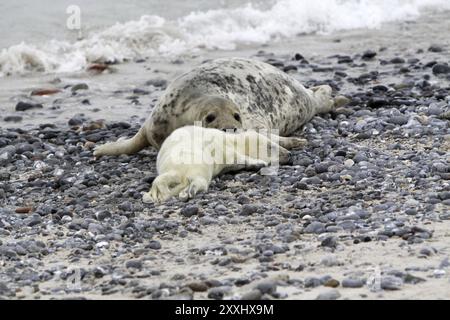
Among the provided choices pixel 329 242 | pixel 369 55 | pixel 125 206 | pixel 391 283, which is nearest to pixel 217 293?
pixel 391 283

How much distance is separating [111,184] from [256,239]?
202 cm

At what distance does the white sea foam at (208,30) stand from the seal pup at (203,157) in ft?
21.1

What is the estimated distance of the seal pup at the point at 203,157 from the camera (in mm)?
6660

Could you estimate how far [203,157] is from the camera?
6.86 meters

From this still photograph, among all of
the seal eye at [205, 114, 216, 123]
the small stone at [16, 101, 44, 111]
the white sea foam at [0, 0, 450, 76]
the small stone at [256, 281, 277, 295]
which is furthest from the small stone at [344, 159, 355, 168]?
the white sea foam at [0, 0, 450, 76]

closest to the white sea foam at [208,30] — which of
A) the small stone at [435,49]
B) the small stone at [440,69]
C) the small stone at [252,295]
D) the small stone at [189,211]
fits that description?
the small stone at [435,49]

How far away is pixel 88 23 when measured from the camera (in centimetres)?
1606

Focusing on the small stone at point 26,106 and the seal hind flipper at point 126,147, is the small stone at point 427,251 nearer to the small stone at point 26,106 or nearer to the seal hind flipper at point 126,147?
the seal hind flipper at point 126,147

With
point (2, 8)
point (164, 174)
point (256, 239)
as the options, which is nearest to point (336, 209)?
point (256, 239)

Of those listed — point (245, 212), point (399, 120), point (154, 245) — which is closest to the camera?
point (154, 245)

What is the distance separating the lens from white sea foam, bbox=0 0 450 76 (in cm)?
1371

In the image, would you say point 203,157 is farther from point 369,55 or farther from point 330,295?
point 369,55

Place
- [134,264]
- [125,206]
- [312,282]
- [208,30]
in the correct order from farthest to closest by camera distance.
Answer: [208,30]
[125,206]
[134,264]
[312,282]

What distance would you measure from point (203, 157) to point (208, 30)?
9217 millimetres
